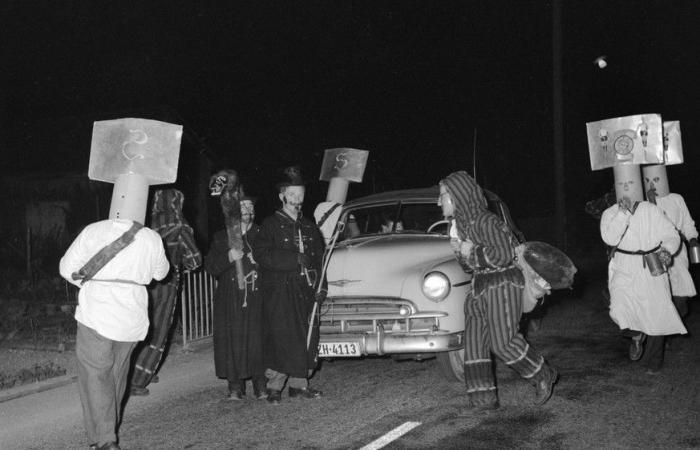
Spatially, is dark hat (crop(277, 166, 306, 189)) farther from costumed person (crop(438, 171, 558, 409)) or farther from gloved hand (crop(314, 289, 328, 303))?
costumed person (crop(438, 171, 558, 409))

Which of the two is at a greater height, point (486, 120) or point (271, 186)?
point (486, 120)

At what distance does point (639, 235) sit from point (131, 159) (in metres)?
4.62

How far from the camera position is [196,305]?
31.3ft

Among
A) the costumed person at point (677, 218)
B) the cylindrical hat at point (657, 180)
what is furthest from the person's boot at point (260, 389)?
the cylindrical hat at point (657, 180)

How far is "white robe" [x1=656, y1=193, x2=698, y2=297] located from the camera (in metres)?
7.90

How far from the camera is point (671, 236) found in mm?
6949

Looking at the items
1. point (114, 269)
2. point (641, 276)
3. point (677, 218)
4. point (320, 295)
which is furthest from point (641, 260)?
point (114, 269)

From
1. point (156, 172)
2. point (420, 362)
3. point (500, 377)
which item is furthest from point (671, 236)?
point (156, 172)

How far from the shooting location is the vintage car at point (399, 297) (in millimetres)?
6414

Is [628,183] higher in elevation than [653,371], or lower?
higher

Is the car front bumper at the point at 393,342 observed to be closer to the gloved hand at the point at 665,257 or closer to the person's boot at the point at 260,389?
the person's boot at the point at 260,389

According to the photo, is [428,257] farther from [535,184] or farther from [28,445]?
[535,184]

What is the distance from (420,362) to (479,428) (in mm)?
2514

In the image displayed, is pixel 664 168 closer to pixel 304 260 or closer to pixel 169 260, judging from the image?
pixel 304 260
